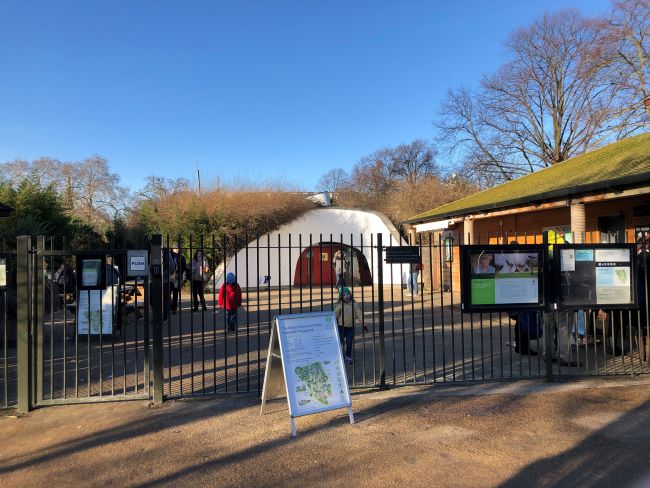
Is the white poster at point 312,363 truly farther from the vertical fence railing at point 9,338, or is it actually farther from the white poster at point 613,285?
the white poster at point 613,285

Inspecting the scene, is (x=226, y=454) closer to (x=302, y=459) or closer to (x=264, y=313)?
(x=302, y=459)

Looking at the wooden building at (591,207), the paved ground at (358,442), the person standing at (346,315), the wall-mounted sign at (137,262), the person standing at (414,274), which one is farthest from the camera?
the person standing at (414,274)

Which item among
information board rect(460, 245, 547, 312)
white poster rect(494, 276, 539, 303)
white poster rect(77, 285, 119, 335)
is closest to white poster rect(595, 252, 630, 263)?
information board rect(460, 245, 547, 312)

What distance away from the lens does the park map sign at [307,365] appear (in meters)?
4.71

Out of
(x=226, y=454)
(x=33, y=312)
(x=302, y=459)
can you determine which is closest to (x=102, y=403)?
(x=33, y=312)

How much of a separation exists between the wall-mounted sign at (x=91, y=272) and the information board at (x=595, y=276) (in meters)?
5.34

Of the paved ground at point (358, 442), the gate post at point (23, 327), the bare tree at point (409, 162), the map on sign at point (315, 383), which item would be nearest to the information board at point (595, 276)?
the paved ground at point (358, 442)

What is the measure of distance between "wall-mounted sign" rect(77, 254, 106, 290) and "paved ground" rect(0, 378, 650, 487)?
4.34 feet

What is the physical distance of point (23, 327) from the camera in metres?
5.12

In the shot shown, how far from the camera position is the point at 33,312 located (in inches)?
205

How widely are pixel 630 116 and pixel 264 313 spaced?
19.8 metres

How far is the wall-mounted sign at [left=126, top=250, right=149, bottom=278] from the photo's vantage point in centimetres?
545

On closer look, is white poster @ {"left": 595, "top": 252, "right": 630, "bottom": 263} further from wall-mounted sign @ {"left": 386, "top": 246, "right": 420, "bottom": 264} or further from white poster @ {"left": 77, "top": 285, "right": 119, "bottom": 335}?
white poster @ {"left": 77, "top": 285, "right": 119, "bottom": 335}

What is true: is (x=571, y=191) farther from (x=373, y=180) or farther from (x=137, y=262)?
(x=373, y=180)
